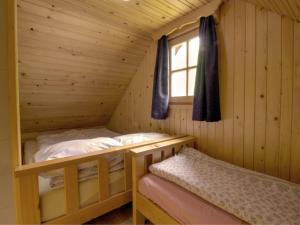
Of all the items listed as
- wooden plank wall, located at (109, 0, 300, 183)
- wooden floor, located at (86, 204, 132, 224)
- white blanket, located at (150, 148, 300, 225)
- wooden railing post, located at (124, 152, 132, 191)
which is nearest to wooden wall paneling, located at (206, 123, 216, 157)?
wooden plank wall, located at (109, 0, 300, 183)

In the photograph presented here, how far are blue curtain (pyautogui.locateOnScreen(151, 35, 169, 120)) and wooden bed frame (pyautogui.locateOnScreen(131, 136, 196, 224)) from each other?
0.56 meters

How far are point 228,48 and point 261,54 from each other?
29cm

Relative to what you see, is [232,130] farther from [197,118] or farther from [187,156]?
[187,156]

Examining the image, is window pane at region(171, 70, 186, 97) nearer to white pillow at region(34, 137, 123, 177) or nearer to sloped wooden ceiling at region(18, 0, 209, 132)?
sloped wooden ceiling at region(18, 0, 209, 132)

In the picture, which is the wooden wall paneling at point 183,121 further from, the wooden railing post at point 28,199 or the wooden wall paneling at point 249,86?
the wooden railing post at point 28,199

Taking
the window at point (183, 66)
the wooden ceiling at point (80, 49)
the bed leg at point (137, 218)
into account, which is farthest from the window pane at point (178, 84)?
the bed leg at point (137, 218)

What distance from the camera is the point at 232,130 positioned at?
156 cm

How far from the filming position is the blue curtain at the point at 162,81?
2061 mm

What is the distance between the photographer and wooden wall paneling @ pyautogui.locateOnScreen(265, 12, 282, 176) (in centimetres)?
128

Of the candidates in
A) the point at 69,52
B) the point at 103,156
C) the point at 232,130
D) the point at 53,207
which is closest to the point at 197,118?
the point at 232,130

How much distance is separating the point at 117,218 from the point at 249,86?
64.2 inches

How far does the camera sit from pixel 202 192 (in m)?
1.05

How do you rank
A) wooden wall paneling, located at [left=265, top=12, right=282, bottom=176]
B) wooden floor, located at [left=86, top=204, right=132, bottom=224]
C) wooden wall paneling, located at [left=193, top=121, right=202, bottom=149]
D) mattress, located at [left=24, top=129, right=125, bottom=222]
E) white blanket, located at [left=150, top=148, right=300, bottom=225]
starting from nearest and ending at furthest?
white blanket, located at [left=150, top=148, right=300, bottom=225]
mattress, located at [left=24, top=129, right=125, bottom=222]
wooden wall paneling, located at [left=265, top=12, right=282, bottom=176]
wooden floor, located at [left=86, top=204, right=132, bottom=224]
wooden wall paneling, located at [left=193, top=121, right=202, bottom=149]

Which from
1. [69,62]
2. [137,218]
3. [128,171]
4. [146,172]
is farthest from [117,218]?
[69,62]
